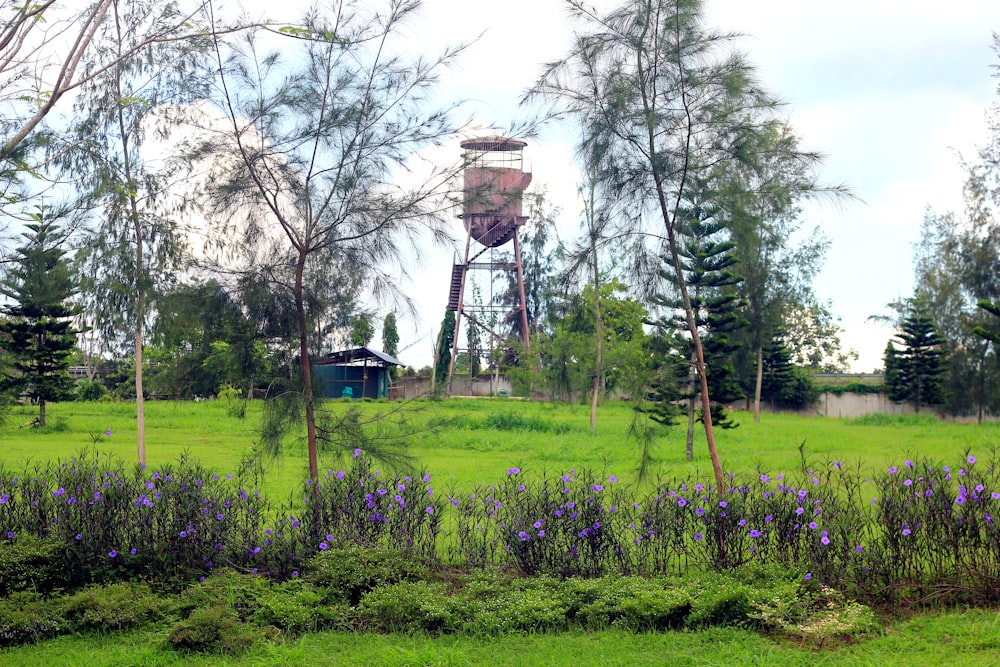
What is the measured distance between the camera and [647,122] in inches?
237

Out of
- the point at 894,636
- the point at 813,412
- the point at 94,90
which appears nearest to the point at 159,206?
the point at 94,90

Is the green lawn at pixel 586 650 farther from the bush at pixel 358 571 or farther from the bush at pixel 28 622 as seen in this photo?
the bush at pixel 358 571

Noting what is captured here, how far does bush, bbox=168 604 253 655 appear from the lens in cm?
396

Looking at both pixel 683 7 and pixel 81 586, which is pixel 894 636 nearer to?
pixel 683 7

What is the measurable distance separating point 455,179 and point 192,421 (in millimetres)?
15316

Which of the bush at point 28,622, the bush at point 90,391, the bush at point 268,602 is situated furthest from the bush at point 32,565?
the bush at point 90,391

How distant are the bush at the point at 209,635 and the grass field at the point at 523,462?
0.30 feet

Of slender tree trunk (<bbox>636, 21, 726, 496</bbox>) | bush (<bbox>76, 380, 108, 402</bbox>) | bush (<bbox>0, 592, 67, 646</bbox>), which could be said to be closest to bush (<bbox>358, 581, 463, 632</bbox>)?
bush (<bbox>0, 592, 67, 646</bbox>)

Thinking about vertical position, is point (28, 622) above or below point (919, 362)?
below

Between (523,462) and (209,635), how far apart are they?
862cm

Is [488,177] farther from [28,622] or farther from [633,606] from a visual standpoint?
[28,622]

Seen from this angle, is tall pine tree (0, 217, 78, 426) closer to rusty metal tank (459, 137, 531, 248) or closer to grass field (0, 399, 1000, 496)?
grass field (0, 399, 1000, 496)

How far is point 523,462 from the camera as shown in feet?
40.7

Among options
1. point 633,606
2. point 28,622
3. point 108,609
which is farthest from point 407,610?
point 28,622
